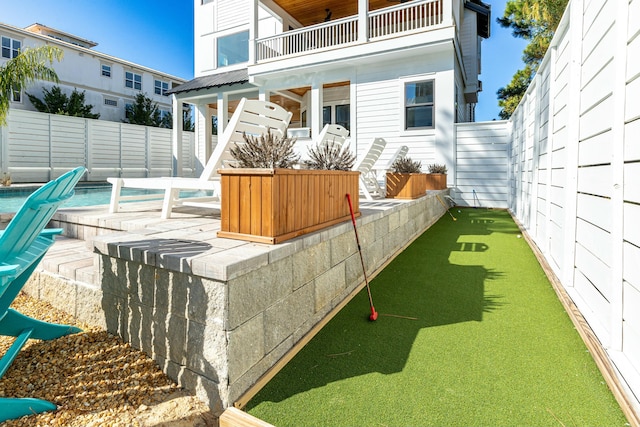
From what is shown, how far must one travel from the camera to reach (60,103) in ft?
55.6

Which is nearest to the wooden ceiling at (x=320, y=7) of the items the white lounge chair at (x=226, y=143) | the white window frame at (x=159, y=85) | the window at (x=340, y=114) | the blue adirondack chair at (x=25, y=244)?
the window at (x=340, y=114)

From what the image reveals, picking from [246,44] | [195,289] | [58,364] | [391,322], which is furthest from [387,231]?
[246,44]

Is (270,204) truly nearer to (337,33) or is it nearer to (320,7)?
(337,33)

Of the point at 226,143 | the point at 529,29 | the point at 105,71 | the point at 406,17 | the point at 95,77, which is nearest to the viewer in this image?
the point at 226,143

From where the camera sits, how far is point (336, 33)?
970 centimetres

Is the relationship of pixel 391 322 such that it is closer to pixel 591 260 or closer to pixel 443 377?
pixel 443 377

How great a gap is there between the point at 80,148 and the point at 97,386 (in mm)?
17699

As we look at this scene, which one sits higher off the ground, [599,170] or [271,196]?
[599,170]

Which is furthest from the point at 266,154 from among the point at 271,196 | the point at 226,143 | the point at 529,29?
the point at 529,29

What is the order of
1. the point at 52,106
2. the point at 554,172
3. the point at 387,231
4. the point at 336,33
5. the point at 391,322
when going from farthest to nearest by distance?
the point at 52,106
the point at 336,33
the point at 387,231
the point at 554,172
the point at 391,322

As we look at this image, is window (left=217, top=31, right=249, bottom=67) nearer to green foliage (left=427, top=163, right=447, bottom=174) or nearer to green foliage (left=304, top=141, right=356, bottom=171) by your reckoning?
green foliage (left=427, top=163, right=447, bottom=174)

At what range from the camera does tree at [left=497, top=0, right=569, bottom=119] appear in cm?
1226

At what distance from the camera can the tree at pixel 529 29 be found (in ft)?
40.2

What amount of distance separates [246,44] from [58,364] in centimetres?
1339
